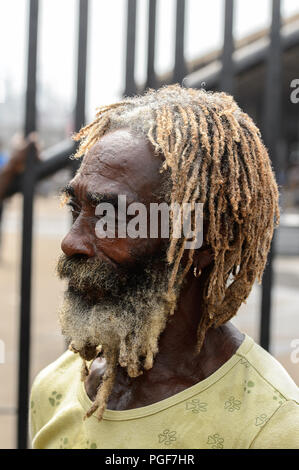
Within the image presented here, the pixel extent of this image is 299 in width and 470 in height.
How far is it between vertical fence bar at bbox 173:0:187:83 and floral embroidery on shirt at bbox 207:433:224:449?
1.29m

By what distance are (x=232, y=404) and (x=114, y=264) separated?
0.36 metres

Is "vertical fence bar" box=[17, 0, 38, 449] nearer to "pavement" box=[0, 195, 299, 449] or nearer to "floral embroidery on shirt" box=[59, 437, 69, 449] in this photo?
"pavement" box=[0, 195, 299, 449]

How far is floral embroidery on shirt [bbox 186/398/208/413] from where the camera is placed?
4.04 feet

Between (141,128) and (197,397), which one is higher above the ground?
(141,128)

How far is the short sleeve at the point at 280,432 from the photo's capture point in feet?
3.78

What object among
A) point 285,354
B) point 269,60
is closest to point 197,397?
point 269,60

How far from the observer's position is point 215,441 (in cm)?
120

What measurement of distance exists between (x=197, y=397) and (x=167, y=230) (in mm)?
341

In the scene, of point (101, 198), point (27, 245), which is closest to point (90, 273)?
point (101, 198)

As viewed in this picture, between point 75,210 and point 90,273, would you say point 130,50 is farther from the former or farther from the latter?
point 90,273

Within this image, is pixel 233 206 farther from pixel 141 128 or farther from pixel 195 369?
pixel 195 369

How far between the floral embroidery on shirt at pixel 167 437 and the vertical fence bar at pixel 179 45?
1271mm

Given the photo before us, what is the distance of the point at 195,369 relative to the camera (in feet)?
4.28
